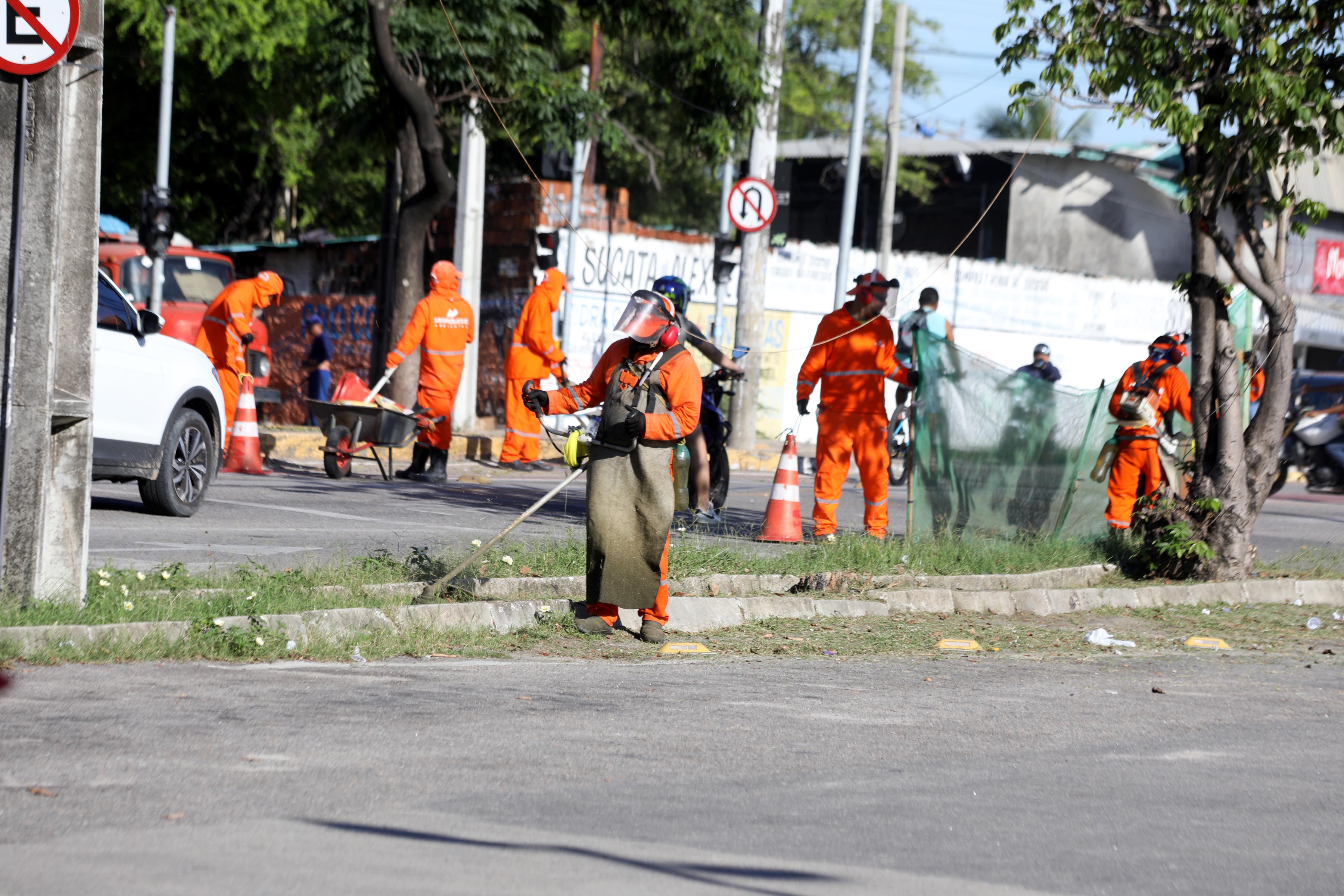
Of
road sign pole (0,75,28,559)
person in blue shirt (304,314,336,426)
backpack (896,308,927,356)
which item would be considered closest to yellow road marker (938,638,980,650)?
road sign pole (0,75,28,559)

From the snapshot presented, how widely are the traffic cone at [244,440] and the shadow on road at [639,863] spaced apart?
36.0 ft

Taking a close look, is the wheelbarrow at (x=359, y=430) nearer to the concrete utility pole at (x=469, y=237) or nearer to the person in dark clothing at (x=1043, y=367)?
the concrete utility pole at (x=469, y=237)

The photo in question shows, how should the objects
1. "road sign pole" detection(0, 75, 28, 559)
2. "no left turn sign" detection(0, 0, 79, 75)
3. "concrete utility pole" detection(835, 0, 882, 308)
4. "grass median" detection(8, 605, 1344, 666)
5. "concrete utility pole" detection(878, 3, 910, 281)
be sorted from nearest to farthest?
"no left turn sign" detection(0, 0, 79, 75), "road sign pole" detection(0, 75, 28, 559), "grass median" detection(8, 605, 1344, 666), "concrete utility pole" detection(835, 0, 882, 308), "concrete utility pole" detection(878, 3, 910, 281)

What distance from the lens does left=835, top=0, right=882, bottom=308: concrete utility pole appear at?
23406mm

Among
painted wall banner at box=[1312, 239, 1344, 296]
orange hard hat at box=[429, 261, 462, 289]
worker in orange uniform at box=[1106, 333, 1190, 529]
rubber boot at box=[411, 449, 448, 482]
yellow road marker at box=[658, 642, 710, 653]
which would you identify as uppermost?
painted wall banner at box=[1312, 239, 1344, 296]

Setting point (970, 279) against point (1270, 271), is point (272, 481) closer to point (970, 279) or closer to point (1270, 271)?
point (1270, 271)

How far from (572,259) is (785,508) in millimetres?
14275

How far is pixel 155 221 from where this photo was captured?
20.7 meters

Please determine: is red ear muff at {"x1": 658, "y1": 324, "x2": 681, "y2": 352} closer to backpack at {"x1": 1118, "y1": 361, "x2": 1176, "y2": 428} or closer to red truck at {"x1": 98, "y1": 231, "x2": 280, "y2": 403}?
backpack at {"x1": 1118, "y1": 361, "x2": 1176, "y2": 428}

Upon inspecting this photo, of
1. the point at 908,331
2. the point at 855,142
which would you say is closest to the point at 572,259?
the point at 855,142

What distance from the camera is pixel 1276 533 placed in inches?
595

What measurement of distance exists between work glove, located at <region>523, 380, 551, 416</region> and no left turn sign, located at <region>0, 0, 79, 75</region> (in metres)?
2.47

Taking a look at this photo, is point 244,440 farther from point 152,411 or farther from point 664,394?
point 664,394

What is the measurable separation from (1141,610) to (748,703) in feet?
15.2
